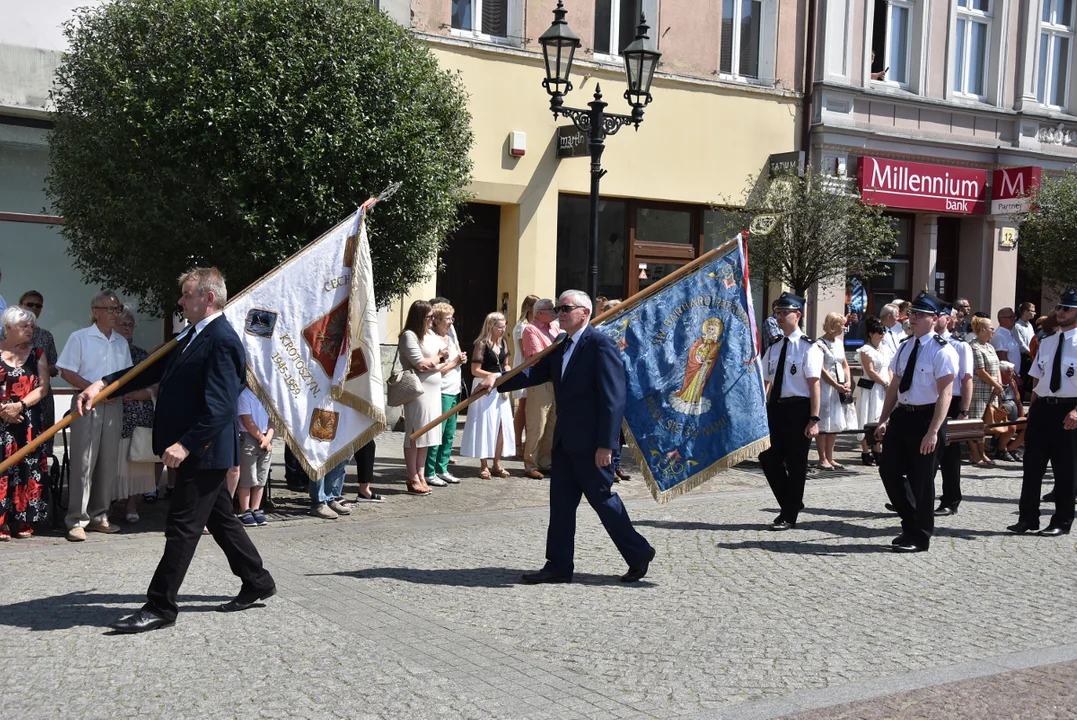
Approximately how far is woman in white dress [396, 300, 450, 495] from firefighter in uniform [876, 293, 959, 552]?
425cm

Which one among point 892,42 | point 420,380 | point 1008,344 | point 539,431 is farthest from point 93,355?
point 892,42

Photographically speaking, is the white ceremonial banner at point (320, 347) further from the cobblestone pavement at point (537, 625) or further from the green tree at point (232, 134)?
the green tree at point (232, 134)

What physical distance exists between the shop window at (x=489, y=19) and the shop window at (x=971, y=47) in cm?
905

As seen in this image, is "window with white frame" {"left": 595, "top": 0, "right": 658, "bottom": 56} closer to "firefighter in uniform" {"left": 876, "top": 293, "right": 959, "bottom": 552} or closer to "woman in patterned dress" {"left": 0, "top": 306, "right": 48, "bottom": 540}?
"firefighter in uniform" {"left": 876, "top": 293, "right": 959, "bottom": 552}

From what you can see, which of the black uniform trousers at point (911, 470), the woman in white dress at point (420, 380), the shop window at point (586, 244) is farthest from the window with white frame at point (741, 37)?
the black uniform trousers at point (911, 470)

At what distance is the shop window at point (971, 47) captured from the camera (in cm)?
2208

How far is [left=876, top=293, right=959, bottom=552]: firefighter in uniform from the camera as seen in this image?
898 cm

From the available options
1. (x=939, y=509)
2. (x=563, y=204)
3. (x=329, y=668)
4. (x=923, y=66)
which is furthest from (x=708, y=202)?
(x=329, y=668)

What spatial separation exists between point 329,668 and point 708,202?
47.8ft

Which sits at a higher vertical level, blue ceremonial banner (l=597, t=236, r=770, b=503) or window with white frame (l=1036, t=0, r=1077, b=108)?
window with white frame (l=1036, t=0, r=1077, b=108)

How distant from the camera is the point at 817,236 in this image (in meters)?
16.0

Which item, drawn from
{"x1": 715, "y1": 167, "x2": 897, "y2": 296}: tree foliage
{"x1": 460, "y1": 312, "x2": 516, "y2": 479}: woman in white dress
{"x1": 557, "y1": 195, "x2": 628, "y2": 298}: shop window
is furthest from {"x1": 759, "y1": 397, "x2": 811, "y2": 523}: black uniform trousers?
{"x1": 557, "y1": 195, "x2": 628, "y2": 298}: shop window

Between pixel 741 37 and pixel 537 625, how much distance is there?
15.1 m

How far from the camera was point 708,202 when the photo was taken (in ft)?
63.2
